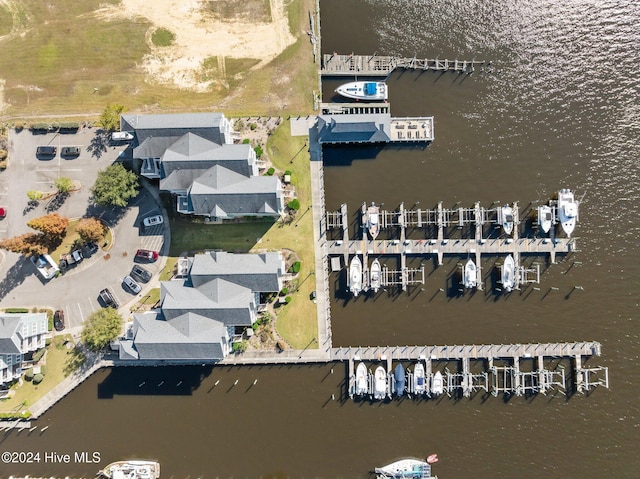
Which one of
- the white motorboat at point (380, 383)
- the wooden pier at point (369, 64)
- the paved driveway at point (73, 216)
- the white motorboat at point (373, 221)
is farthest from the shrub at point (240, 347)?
the wooden pier at point (369, 64)

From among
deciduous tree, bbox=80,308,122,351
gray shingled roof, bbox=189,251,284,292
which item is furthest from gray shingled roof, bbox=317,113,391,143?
deciduous tree, bbox=80,308,122,351

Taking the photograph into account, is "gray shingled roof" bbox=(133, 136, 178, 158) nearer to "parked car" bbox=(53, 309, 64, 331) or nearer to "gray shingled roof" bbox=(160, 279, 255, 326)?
"gray shingled roof" bbox=(160, 279, 255, 326)

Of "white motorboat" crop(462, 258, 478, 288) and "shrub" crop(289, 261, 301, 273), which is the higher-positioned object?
"shrub" crop(289, 261, 301, 273)

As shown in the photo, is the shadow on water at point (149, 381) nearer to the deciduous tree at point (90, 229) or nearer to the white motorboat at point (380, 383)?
the deciduous tree at point (90, 229)

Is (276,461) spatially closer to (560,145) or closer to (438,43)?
(560,145)

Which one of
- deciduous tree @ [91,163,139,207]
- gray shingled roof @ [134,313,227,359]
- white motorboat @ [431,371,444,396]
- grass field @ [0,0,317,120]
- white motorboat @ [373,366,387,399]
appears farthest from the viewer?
grass field @ [0,0,317,120]

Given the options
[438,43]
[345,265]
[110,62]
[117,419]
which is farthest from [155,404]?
[438,43]
